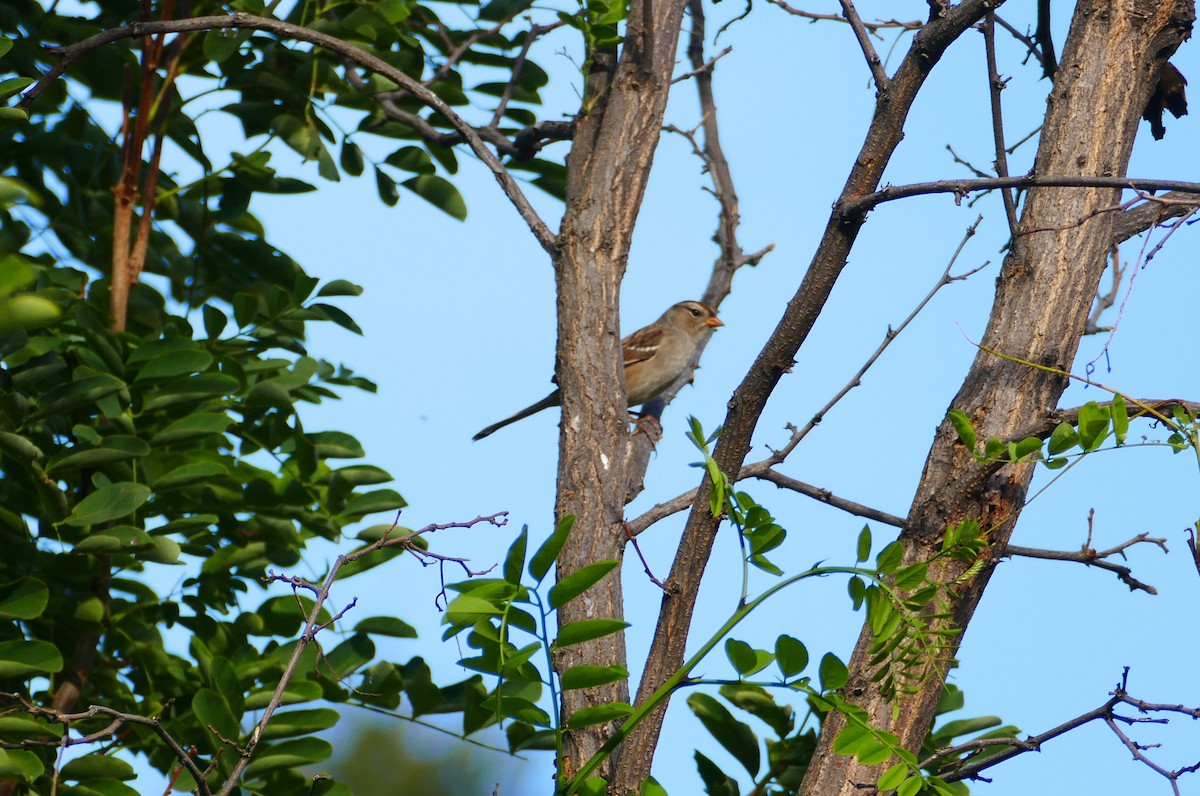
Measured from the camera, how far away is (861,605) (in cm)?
247

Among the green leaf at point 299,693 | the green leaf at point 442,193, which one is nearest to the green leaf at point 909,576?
the green leaf at point 299,693

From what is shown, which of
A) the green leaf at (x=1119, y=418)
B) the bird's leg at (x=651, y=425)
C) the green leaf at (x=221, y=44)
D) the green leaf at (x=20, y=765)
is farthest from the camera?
the bird's leg at (x=651, y=425)

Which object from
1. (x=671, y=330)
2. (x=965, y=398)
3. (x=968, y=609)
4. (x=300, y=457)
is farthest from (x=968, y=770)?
(x=671, y=330)

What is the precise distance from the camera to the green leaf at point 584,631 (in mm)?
2186

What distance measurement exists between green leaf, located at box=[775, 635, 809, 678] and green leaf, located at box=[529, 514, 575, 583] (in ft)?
1.76

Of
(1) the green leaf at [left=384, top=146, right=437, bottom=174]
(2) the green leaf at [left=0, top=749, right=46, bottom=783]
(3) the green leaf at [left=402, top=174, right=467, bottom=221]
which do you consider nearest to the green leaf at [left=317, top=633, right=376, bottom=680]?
(2) the green leaf at [left=0, top=749, right=46, bottom=783]

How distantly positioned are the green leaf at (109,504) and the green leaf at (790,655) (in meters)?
1.83

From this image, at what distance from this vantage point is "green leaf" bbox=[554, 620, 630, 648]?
2.19 metres

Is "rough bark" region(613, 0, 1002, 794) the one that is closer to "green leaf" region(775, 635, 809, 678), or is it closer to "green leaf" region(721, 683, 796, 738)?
"green leaf" region(775, 635, 809, 678)

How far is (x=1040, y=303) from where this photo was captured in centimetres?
354

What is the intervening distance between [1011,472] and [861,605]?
106cm

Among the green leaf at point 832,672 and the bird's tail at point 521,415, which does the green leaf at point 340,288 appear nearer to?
the green leaf at point 832,672

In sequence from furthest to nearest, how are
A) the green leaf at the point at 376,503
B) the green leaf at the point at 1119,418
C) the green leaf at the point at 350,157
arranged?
the green leaf at the point at 350,157 < the green leaf at the point at 376,503 < the green leaf at the point at 1119,418

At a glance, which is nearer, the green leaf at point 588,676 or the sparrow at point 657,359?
the green leaf at point 588,676
